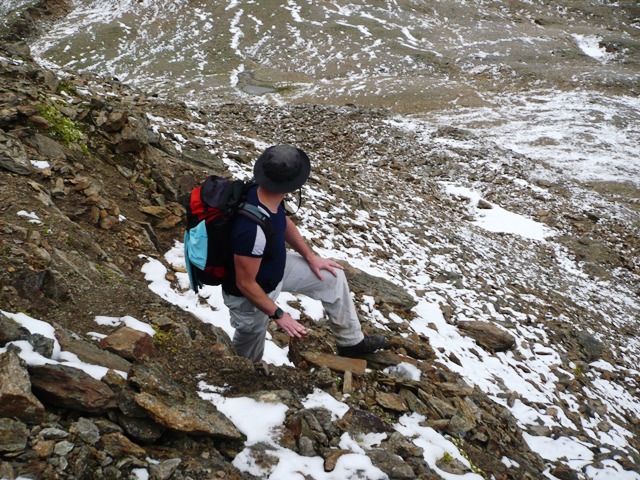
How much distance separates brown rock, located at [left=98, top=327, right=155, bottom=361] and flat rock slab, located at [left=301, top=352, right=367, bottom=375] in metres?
1.98

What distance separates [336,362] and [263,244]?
7.31ft

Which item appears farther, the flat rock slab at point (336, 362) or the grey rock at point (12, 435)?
the flat rock slab at point (336, 362)

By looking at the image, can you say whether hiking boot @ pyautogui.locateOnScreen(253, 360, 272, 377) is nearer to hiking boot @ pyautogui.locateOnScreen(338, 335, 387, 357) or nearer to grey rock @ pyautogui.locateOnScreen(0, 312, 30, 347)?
hiking boot @ pyautogui.locateOnScreen(338, 335, 387, 357)

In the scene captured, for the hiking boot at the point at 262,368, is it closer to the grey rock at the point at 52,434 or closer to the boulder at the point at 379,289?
the grey rock at the point at 52,434

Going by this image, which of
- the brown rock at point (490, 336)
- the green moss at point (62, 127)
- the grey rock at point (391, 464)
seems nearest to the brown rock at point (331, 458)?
the grey rock at point (391, 464)

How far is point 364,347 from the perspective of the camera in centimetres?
562

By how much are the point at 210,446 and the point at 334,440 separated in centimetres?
116

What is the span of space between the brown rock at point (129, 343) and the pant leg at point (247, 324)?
2.92 ft

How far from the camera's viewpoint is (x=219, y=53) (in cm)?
4594

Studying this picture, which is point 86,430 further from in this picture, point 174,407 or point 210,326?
point 210,326

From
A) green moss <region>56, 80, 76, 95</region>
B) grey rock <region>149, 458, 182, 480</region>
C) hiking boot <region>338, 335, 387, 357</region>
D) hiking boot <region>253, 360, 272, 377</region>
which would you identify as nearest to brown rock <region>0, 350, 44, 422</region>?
grey rock <region>149, 458, 182, 480</region>

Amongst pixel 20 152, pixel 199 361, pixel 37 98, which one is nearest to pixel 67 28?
pixel 37 98

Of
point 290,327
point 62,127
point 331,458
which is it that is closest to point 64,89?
point 62,127

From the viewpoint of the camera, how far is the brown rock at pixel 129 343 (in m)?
4.09
